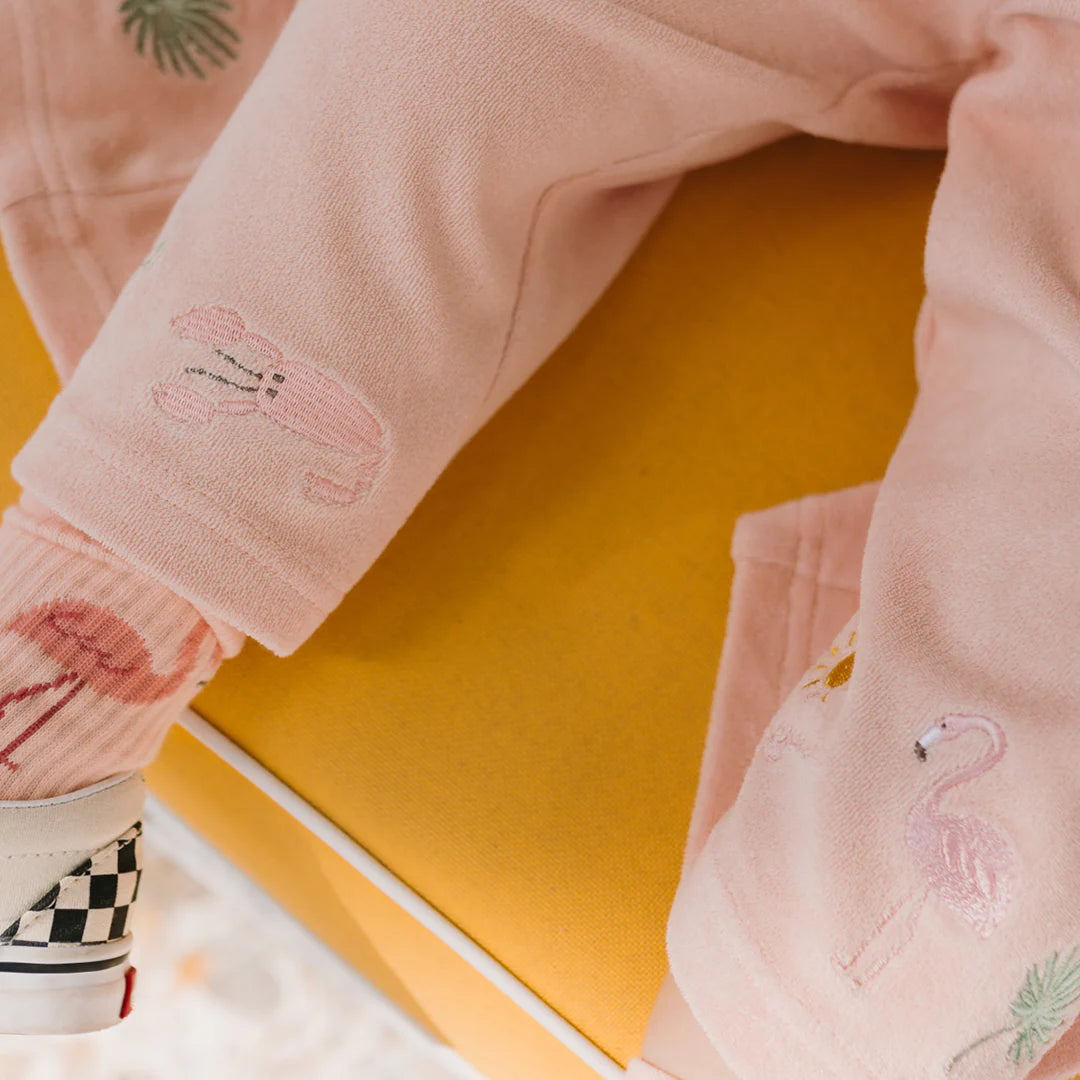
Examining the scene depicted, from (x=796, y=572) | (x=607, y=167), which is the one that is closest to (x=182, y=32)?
(x=607, y=167)

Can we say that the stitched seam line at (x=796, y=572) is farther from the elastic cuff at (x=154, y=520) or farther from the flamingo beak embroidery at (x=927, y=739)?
the elastic cuff at (x=154, y=520)

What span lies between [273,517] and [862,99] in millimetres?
427

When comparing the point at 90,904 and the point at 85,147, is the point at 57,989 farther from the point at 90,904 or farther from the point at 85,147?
the point at 85,147

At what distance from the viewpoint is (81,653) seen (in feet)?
1.66

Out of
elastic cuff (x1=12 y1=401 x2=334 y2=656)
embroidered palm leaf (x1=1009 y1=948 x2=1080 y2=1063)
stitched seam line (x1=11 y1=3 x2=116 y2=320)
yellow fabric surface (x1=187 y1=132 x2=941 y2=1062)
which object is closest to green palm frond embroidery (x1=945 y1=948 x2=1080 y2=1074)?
embroidered palm leaf (x1=1009 y1=948 x2=1080 y2=1063)

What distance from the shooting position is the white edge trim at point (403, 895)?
2.01 ft

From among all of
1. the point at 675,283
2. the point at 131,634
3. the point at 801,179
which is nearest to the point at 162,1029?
the point at 131,634

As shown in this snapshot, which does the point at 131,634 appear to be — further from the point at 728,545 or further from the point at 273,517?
the point at 728,545

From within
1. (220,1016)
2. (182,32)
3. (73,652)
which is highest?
(182,32)

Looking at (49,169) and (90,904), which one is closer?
(90,904)

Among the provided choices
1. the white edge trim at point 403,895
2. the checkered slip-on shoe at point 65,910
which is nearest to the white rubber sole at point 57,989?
the checkered slip-on shoe at point 65,910

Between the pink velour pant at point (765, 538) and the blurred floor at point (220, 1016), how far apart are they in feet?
1.35

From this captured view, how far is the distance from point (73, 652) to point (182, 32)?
42 cm

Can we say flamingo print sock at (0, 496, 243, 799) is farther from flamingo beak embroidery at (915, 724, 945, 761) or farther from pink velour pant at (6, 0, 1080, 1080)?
flamingo beak embroidery at (915, 724, 945, 761)
